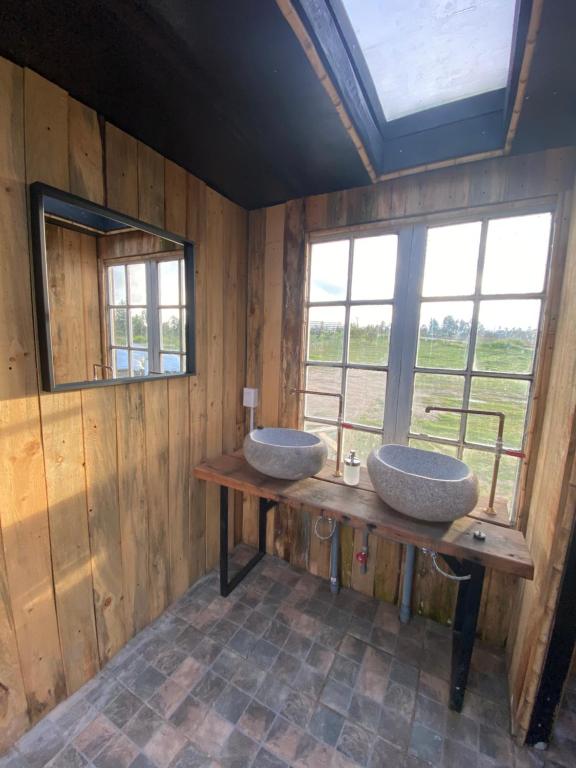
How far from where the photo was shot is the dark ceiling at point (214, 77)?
30.9 inches

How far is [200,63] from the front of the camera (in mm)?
923

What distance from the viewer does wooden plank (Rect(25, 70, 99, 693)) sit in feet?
3.20

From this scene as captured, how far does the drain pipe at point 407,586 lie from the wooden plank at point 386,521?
0.42 metres

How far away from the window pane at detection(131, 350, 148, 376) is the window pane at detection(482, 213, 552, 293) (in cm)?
155

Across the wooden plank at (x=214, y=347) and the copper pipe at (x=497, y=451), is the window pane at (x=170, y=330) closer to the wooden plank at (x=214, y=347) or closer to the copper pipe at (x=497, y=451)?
the wooden plank at (x=214, y=347)

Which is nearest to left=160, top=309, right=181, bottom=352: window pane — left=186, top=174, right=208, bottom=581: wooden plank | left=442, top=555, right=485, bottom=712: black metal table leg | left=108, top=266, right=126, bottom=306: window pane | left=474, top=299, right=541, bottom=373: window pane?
left=186, top=174, right=208, bottom=581: wooden plank

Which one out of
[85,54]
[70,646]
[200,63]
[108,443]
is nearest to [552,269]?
[200,63]

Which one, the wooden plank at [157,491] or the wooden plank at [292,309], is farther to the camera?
the wooden plank at [292,309]

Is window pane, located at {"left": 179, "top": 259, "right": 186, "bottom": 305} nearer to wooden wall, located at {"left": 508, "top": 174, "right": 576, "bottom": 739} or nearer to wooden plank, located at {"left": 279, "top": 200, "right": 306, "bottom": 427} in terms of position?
wooden plank, located at {"left": 279, "top": 200, "right": 306, "bottom": 427}

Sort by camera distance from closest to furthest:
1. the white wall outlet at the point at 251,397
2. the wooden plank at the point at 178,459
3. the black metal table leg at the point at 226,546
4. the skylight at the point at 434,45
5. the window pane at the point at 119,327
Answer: the skylight at the point at 434,45 < the window pane at the point at 119,327 < the wooden plank at the point at 178,459 < the black metal table leg at the point at 226,546 < the white wall outlet at the point at 251,397

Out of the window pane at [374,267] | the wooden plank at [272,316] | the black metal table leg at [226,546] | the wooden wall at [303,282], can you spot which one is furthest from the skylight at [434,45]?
the black metal table leg at [226,546]

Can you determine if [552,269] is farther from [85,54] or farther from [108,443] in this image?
[108,443]

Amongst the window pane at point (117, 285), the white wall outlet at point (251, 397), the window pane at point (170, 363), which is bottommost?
the white wall outlet at point (251, 397)

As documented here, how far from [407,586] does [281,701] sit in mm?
758
